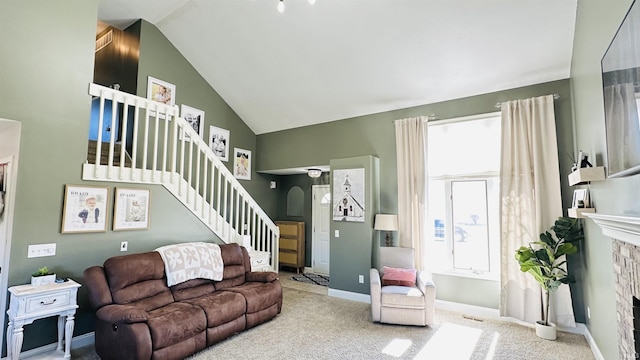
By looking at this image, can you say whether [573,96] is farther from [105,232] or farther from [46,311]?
[46,311]

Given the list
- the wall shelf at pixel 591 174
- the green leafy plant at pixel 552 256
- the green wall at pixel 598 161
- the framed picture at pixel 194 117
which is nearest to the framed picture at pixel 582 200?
the green wall at pixel 598 161

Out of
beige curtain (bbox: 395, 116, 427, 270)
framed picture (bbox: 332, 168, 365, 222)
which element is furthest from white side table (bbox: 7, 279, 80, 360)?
beige curtain (bbox: 395, 116, 427, 270)

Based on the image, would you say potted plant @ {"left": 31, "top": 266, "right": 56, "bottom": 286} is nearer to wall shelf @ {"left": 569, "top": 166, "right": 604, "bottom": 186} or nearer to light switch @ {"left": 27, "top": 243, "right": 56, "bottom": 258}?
light switch @ {"left": 27, "top": 243, "right": 56, "bottom": 258}

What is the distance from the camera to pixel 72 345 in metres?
3.26

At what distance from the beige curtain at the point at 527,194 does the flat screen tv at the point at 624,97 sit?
190 cm

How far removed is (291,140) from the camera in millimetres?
6578

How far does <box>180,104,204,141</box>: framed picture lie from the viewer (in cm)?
568

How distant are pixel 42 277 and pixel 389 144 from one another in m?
4.80

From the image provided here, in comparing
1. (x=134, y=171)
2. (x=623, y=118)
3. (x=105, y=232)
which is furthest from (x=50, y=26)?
(x=623, y=118)

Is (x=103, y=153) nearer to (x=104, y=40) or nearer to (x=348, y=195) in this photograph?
(x=104, y=40)

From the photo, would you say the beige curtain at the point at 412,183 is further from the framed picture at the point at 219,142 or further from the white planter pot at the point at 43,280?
the white planter pot at the point at 43,280

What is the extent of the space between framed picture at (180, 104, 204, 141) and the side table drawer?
10.9 feet

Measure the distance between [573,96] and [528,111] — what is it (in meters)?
0.48

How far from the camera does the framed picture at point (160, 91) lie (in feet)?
16.9
